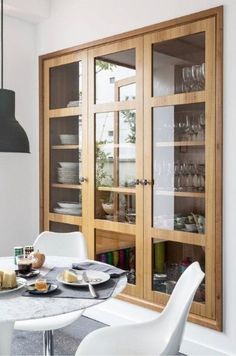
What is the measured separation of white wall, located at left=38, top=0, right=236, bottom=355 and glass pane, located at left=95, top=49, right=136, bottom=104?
0.19 m

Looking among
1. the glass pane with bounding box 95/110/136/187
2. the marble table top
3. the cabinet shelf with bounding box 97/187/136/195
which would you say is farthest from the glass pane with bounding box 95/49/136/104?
the marble table top

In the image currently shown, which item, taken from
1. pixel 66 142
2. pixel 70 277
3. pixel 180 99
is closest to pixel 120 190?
pixel 66 142

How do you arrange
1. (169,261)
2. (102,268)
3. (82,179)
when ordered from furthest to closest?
1. (82,179)
2. (169,261)
3. (102,268)

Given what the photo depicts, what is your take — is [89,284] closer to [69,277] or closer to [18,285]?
[69,277]

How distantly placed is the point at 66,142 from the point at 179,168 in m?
1.19

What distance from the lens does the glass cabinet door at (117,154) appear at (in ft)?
10.1

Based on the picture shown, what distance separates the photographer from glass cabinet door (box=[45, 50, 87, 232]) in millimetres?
3469

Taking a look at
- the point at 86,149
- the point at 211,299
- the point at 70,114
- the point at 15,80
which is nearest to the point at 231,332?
the point at 211,299

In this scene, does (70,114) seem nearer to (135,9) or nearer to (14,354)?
(135,9)

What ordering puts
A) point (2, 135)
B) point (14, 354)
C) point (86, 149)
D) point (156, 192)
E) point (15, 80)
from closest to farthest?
point (2, 135), point (14, 354), point (156, 192), point (86, 149), point (15, 80)

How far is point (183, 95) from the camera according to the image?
275 cm

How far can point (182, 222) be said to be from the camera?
Result: 2.84 m

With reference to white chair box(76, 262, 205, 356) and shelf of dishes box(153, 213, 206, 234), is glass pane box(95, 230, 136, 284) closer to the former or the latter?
shelf of dishes box(153, 213, 206, 234)

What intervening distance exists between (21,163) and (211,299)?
207 cm
